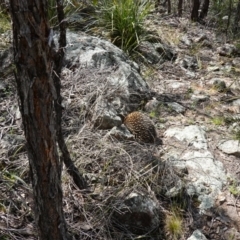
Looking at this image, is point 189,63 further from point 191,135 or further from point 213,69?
point 191,135

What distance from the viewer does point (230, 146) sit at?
284 cm

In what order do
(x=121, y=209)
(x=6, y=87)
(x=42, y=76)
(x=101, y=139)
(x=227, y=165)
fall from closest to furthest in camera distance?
(x=42, y=76) → (x=121, y=209) → (x=101, y=139) → (x=227, y=165) → (x=6, y=87)

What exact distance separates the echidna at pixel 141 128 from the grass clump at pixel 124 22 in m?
1.48

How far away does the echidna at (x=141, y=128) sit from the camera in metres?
2.76

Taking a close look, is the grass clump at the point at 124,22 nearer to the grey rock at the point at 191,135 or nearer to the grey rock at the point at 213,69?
the grey rock at the point at 213,69

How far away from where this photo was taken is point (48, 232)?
5.24ft

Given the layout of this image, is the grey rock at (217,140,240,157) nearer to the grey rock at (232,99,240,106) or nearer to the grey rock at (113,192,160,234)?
the grey rock at (232,99,240,106)

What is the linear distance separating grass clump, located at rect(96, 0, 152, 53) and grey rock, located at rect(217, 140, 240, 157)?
1.69 metres

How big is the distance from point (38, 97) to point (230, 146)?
1949mm

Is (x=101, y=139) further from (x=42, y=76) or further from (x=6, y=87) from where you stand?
(x=42, y=76)

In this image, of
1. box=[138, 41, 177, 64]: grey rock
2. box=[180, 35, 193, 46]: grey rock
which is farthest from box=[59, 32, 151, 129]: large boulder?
box=[180, 35, 193, 46]: grey rock

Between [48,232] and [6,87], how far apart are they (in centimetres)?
169

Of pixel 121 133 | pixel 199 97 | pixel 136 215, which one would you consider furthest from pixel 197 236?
pixel 199 97

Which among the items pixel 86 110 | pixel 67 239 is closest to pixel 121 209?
pixel 67 239
